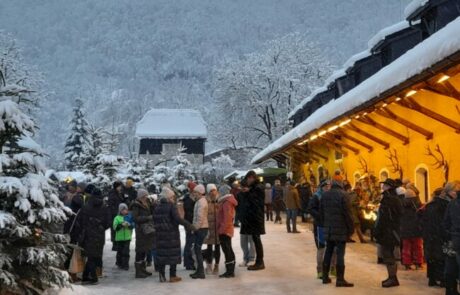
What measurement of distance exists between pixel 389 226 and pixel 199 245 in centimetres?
347

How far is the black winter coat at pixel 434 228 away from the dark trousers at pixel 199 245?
153 inches

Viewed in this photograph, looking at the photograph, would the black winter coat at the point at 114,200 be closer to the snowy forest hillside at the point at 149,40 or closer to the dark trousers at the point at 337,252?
the dark trousers at the point at 337,252

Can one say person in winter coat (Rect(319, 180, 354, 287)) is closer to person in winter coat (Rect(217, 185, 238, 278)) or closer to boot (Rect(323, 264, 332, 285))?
boot (Rect(323, 264, 332, 285))

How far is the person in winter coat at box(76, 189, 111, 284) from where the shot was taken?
10.6m

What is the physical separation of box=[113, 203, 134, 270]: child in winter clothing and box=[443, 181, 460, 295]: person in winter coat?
251 inches

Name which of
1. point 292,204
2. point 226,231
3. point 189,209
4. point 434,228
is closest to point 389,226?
point 434,228

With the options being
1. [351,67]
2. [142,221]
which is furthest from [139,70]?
[142,221]

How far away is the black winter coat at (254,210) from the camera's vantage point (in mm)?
11617

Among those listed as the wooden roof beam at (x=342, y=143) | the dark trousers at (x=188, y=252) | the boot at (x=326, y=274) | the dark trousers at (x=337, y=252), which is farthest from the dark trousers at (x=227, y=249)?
the wooden roof beam at (x=342, y=143)

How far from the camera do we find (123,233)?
1239 centimetres

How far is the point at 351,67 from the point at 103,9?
471 ft

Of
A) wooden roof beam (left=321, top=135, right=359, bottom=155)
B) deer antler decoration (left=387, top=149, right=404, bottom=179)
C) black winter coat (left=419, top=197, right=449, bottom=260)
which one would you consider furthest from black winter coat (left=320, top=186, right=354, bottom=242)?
wooden roof beam (left=321, top=135, right=359, bottom=155)

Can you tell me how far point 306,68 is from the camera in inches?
2046

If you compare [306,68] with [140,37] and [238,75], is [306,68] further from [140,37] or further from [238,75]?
[140,37]
